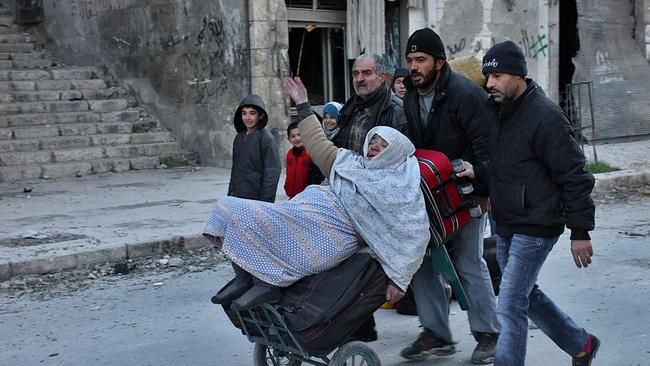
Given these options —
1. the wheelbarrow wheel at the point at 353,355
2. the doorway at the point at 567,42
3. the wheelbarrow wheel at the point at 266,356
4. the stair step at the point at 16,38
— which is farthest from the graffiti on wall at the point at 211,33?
the wheelbarrow wheel at the point at 353,355

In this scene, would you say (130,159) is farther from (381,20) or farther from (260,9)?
(381,20)

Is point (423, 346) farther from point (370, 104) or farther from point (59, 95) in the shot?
point (59, 95)

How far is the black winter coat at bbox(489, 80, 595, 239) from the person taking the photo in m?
3.92

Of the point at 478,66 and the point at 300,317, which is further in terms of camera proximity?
the point at 478,66

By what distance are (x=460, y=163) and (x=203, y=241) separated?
4408 millimetres

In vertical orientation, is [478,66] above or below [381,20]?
below

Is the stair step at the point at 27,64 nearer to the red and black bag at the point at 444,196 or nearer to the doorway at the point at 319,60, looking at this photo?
the doorway at the point at 319,60

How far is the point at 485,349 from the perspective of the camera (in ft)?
16.2

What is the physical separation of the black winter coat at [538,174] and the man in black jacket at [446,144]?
0.55 m

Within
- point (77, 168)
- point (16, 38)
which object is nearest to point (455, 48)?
point (77, 168)

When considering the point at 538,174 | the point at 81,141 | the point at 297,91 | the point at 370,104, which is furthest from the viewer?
the point at 81,141

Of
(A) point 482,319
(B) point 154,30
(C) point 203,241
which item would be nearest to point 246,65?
(B) point 154,30

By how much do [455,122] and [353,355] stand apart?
4.66 feet

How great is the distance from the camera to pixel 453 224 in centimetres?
449
